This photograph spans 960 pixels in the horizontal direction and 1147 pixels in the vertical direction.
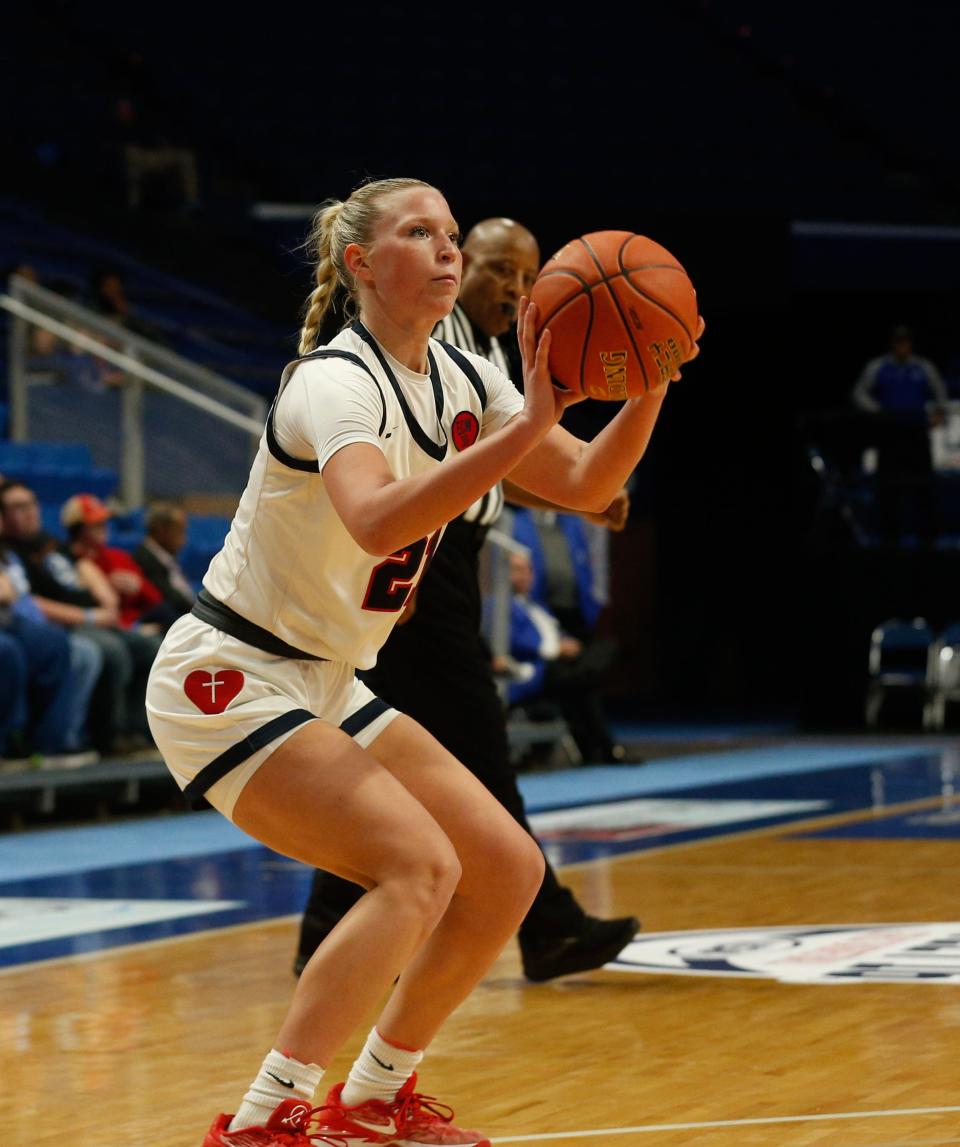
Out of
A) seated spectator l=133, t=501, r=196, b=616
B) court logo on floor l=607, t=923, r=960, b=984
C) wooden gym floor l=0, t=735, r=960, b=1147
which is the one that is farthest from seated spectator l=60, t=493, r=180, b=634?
court logo on floor l=607, t=923, r=960, b=984

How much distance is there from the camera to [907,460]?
16250 millimetres

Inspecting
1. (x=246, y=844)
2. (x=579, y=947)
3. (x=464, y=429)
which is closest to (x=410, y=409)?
(x=464, y=429)

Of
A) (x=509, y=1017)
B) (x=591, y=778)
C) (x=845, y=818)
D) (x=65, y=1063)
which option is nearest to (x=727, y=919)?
(x=509, y=1017)

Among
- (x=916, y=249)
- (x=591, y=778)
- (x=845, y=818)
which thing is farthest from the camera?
(x=916, y=249)

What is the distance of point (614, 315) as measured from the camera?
3385mm

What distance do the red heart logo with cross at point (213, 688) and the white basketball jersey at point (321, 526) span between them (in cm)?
11

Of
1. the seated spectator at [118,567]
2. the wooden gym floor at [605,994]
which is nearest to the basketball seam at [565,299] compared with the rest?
the wooden gym floor at [605,994]

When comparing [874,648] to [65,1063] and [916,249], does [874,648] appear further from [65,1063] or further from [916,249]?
[65,1063]

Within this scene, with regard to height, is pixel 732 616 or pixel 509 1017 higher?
pixel 509 1017

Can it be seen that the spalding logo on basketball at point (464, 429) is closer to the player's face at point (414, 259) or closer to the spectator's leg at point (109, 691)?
the player's face at point (414, 259)

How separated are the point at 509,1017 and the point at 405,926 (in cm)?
177

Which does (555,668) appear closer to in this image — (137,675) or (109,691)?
(137,675)

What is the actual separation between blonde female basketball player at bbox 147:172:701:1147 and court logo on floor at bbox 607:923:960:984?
2052 mm

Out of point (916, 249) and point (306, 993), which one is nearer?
point (306, 993)
